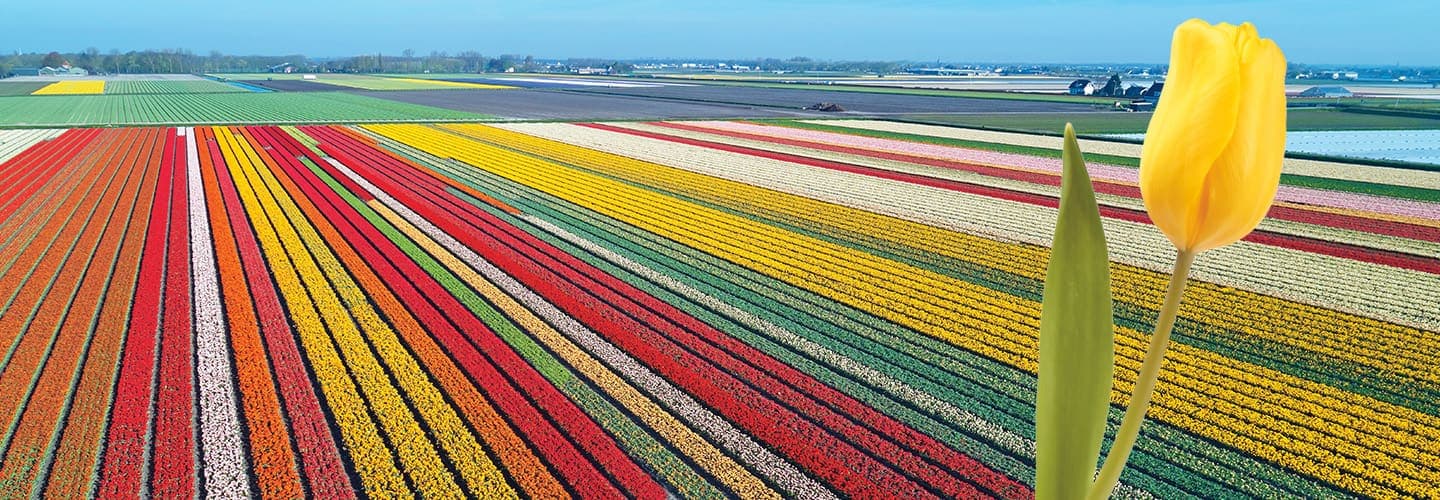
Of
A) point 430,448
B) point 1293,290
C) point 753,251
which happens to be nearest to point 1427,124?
point 1293,290

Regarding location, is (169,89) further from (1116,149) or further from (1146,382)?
(1146,382)

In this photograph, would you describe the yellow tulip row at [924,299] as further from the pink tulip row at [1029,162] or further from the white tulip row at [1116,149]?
the white tulip row at [1116,149]

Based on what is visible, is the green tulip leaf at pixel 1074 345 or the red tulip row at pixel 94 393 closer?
the green tulip leaf at pixel 1074 345

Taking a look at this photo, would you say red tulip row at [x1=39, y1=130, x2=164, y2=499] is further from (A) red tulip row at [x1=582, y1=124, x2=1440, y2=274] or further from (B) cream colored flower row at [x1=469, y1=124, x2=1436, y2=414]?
(A) red tulip row at [x1=582, y1=124, x2=1440, y2=274]

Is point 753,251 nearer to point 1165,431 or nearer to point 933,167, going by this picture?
point 1165,431

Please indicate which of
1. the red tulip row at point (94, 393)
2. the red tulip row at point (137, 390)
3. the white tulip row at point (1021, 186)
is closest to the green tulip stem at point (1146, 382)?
the white tulip row at point (1021, 186)

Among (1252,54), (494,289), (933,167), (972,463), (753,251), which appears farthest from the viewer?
(933,167)
